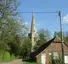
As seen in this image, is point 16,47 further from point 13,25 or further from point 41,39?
point 13,25

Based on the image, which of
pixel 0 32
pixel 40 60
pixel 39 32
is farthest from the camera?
pixel 39 32

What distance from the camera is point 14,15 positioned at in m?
49.3

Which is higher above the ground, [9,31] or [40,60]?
A: [9,31]

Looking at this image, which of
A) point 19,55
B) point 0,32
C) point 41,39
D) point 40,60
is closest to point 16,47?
point 19,55

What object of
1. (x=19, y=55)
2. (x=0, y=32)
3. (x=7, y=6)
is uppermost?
(x=7, y=6)

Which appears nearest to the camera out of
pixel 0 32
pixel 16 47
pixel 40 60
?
pixel 0 32

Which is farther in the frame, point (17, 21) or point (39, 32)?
point (39, 32)

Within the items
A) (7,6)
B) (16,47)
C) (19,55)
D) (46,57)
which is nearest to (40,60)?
(46,57)

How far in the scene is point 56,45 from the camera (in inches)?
2542

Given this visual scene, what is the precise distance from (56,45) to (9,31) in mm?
17126

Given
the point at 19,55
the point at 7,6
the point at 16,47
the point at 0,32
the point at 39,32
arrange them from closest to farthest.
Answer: the point at 7,6, the point at 0,32, the point at 16,47, the point at 19,55, the point at 39,32

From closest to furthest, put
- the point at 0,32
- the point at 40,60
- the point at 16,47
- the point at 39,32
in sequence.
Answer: the point at 0,32 → the point at 40,60 → the point at 16,47 → the point at 39,32

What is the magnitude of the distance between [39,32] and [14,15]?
79739 millimetres

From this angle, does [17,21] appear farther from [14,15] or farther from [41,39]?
[41,39]
